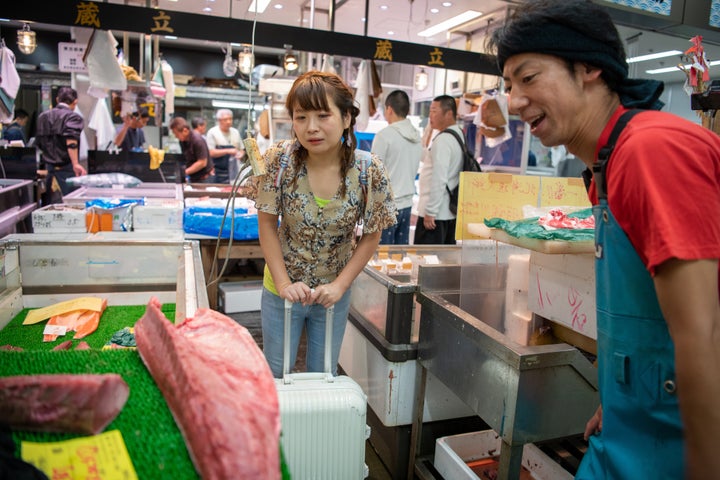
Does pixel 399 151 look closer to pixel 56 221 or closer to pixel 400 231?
pixel 400 231

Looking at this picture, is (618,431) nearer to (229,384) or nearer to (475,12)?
(229,384)

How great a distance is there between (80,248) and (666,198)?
265 centimetres

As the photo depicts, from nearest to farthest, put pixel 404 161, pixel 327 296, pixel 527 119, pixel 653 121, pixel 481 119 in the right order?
pixel 653 121 → pixel 527 119 → pixel 327 296 → pixel 404 161 → pixel 481 119

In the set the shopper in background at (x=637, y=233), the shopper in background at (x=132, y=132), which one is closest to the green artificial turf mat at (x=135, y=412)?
the shopper in background at (x=637, y=233)

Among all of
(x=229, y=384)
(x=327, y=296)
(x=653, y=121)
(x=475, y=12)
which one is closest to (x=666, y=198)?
(x=653, y=121)

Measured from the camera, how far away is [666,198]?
2.89 feet

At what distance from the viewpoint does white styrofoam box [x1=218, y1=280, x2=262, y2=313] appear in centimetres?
472

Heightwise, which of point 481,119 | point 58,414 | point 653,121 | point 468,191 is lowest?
point 58,414

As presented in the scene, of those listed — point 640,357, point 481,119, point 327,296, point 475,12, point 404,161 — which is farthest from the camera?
point 475,12

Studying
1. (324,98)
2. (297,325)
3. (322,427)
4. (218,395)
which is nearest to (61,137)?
(297,325)

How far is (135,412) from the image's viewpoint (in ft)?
2.89

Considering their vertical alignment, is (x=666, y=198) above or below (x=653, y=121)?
below

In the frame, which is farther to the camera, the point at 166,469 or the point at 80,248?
the point at 80,248

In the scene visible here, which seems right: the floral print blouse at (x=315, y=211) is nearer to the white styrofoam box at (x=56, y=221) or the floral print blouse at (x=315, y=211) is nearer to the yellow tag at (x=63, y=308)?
the yellow tag at (x=63, y=308)
